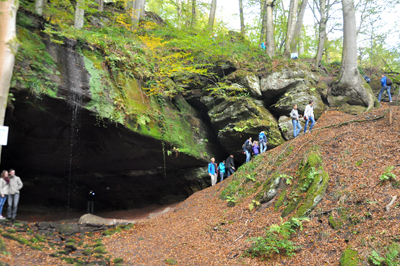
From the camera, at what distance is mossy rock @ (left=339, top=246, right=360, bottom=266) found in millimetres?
4359

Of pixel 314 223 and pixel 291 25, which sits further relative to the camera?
pixel 291 25

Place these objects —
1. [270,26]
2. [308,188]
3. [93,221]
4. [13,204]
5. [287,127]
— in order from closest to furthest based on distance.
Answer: [308,188]
[13,204]
[93,221]
[287,127]
[270,26]

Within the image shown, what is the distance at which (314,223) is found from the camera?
577 centimetres

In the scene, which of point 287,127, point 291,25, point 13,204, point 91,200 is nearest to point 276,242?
point 13,204

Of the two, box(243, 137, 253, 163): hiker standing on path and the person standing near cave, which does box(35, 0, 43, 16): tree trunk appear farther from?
box(243, 137, 253, 163): hiker standing on path

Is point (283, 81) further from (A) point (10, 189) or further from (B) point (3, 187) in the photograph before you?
(B) point (3, 187)

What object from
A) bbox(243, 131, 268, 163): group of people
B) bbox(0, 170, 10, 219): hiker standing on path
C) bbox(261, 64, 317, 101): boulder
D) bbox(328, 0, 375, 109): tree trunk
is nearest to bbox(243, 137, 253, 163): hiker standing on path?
bbox(243, 131, 268, 163): group of people

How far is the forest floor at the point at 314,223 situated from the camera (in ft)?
16.4

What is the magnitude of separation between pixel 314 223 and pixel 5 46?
8.14 meters

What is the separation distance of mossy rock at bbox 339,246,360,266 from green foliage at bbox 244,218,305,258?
3.16 feet

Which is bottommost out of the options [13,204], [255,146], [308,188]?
[13,204]

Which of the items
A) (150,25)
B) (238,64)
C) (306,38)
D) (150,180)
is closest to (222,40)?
(238,64)

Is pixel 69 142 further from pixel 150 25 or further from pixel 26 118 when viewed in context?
pixel 150 25

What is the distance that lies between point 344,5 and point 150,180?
1456 cm
